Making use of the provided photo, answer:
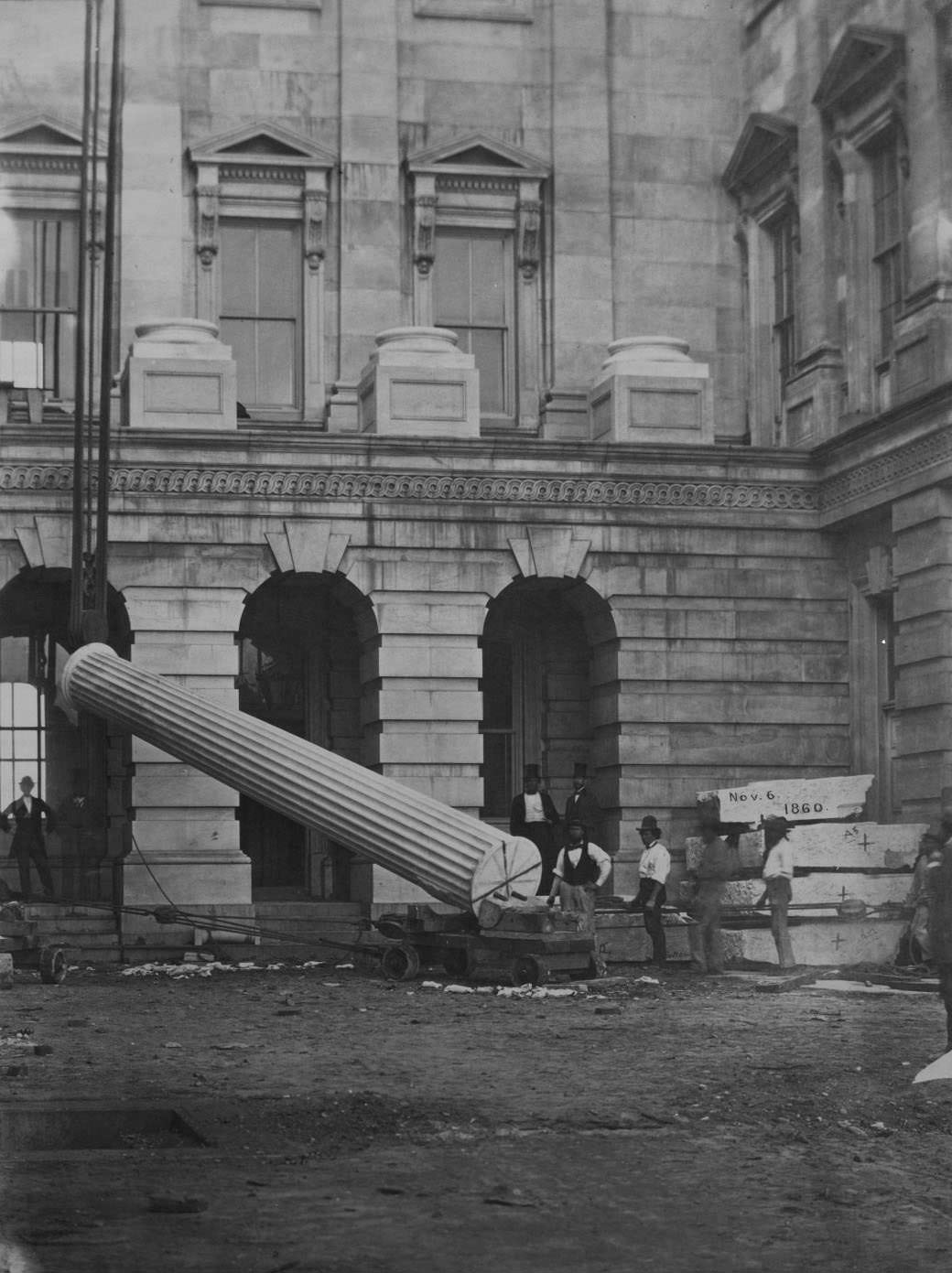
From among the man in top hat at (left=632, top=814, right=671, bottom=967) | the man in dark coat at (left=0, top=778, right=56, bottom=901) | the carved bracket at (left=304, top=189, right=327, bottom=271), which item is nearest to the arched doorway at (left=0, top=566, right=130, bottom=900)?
the man in dark coat at (left=0, top=778, right=56, bottom=901)

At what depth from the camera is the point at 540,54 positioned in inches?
1486

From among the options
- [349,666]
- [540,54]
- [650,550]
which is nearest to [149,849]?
[349,666]

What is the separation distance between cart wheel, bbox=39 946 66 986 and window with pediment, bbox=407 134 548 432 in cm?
1430

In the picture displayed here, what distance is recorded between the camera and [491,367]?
37.2 m

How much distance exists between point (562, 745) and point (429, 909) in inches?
389

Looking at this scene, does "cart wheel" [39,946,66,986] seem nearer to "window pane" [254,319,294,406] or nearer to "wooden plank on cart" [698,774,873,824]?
"wooden plank on cart" [698,774,873,824]

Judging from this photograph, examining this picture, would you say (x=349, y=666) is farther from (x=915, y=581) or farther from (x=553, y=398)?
(x=915, y=581)

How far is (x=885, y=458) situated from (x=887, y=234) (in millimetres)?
3431

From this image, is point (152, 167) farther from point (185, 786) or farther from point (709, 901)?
point (709, 901)

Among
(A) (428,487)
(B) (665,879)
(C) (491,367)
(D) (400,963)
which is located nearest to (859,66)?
(C) (491,367)

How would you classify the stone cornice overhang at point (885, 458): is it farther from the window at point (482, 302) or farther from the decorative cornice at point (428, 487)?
the window at point (482, 302)

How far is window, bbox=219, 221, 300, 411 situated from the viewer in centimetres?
3656

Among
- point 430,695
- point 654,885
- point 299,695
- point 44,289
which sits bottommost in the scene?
point 654,885

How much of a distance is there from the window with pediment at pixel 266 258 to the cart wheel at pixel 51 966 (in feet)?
42.4
